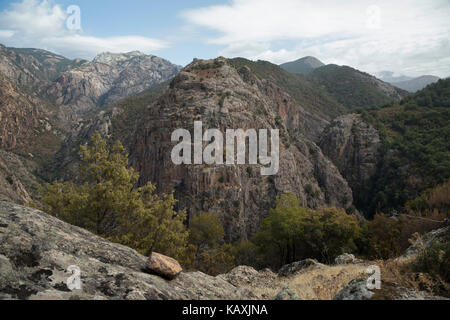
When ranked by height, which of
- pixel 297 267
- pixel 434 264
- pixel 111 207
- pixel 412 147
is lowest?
pixel 297 267

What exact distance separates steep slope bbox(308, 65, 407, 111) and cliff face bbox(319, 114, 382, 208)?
4331 centimetres

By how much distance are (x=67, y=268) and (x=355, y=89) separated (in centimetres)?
14881

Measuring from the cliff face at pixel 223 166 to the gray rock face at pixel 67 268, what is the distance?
110 feet

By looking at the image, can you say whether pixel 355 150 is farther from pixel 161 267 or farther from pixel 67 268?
pixel 67 268

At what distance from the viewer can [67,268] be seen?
394 cm

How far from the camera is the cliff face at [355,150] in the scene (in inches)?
2795

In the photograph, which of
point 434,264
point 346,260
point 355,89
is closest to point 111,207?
point 434,264

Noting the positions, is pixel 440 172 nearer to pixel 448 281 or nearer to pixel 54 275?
pixel 448 281

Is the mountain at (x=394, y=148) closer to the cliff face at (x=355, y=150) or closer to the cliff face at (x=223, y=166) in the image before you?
A: the cliff face at (x=355, y=150)

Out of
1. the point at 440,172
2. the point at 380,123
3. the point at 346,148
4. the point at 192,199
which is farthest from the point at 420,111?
the point at 192,199

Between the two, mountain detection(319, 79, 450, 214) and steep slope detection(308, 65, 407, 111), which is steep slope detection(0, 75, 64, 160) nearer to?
mountain detection(319, 79, 450, 214)

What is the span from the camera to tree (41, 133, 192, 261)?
10.5 m

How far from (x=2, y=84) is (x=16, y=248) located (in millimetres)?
137330

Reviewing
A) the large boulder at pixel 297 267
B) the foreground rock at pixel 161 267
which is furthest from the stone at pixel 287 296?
the large boulder at pixel 297 267
